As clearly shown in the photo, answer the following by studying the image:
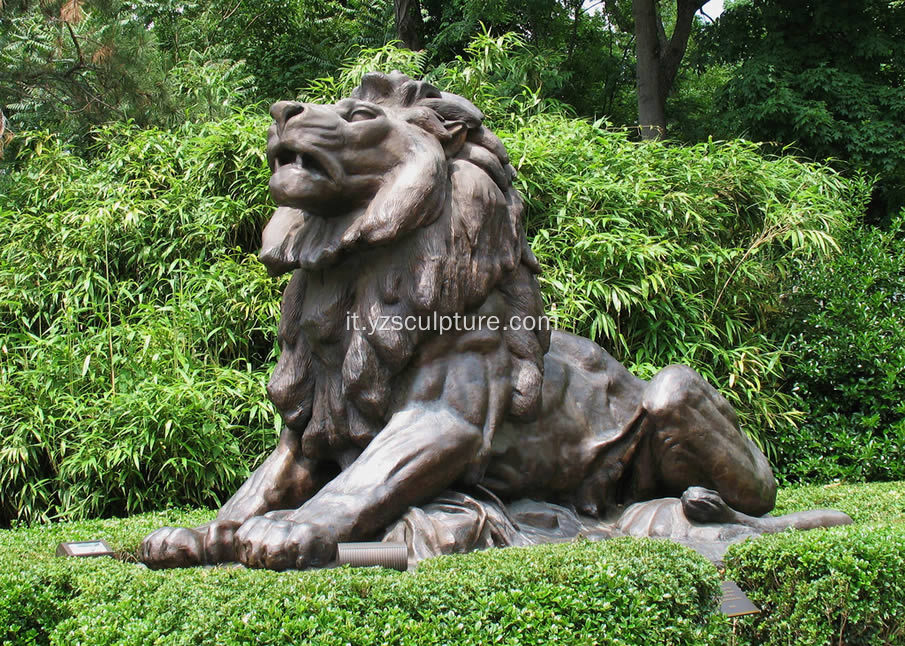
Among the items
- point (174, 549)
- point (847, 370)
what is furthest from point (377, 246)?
point (847, 370)

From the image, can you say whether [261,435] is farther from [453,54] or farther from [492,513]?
[453,54]

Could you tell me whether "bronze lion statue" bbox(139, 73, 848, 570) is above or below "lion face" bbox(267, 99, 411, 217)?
below

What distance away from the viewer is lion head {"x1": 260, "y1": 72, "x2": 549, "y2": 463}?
2.55 m

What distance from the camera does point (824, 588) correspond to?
2.49 meters

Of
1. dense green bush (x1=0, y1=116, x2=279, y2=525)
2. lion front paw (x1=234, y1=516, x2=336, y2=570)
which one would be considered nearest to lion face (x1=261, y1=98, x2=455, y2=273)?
lion front paw (x1=234, y1=516, x2=336, y2=570)

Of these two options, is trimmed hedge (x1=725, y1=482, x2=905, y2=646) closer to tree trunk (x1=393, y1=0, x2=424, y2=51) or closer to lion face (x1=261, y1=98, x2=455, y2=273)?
lion face (x1=261, y1=98, x2=455, y2=273)

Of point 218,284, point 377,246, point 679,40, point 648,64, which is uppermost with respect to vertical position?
point 679,40

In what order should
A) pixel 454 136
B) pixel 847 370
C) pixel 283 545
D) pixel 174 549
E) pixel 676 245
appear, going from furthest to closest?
pixel 847 370 → pixel 676 245 → pixel 454 136 → pixel 174 549 → pixel 283 545

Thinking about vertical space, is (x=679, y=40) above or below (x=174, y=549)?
above

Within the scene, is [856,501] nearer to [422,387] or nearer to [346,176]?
[422,387]

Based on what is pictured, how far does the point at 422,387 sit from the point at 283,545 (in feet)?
2.04

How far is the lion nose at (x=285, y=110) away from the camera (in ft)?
8.23

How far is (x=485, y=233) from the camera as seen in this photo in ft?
8.80

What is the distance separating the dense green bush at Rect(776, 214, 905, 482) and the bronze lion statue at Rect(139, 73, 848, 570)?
3.27 metres
